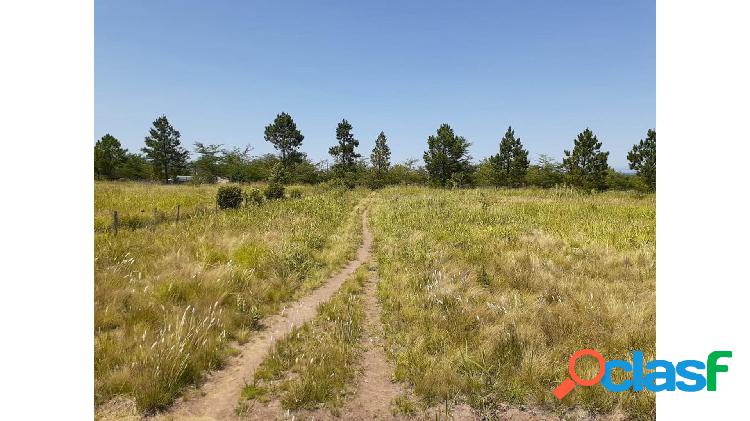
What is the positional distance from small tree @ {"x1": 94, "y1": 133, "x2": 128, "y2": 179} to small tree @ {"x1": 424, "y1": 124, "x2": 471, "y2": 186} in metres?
48.4

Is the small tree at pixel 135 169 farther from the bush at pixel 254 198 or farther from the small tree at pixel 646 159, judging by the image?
the small tree at pixel 646 159

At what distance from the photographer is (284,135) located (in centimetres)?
5828

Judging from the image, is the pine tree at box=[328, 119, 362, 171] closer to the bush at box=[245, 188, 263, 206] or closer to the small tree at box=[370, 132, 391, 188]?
the small tree at box=[370, 132, 391, 188]

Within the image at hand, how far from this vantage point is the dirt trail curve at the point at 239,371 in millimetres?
3898

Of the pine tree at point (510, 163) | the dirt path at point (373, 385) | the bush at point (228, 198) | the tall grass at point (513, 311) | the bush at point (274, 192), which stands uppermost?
the pine tree at point (510, 163)

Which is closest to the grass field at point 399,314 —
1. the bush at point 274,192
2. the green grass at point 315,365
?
the green grass at point 315,365

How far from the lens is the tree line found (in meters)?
44.9

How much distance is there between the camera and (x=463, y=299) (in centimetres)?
683

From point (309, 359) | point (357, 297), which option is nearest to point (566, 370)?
point (309, 359)

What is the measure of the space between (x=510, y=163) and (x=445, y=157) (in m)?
10.4

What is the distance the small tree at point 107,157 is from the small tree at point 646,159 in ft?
238

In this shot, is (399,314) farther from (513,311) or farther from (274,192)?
(274,192)

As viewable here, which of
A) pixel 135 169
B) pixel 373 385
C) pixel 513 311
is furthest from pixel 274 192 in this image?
pixel 135 169

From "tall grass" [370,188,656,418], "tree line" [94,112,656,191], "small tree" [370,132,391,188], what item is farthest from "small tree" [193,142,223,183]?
"tall grass" [370,188,656,418]
